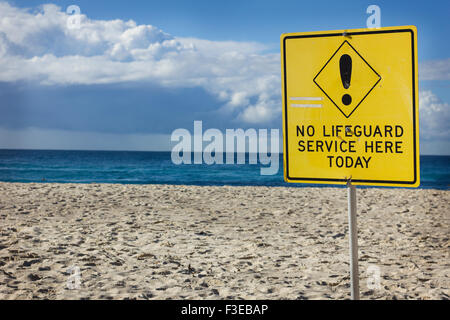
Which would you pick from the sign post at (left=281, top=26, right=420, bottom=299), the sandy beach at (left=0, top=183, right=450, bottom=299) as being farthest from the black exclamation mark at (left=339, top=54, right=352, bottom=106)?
the sandy beach at (left=0, top=183, right=450, bottom=299)

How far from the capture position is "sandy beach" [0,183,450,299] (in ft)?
13.6

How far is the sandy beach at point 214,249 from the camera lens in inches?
163

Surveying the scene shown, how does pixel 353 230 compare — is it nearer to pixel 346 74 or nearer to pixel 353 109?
pixel 353 109

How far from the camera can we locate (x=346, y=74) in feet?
6.16

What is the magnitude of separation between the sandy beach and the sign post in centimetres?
239

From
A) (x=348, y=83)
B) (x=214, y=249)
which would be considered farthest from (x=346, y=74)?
(x=214, y=249)

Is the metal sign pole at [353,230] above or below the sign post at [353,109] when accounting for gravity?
below

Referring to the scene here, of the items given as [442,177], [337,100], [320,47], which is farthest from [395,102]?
[442,177]

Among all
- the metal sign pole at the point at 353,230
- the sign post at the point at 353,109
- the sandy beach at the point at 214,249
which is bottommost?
the sandy beach at the point at 214,249

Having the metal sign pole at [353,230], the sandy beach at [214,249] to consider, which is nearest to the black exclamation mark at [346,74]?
the metal sign pole at [353,230]

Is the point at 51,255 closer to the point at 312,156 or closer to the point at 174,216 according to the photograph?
the point at 174,216

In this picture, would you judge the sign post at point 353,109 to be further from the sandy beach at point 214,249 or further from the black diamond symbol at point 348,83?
the sandy beach at point 214,249

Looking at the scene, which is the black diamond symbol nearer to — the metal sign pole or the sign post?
the sign post
